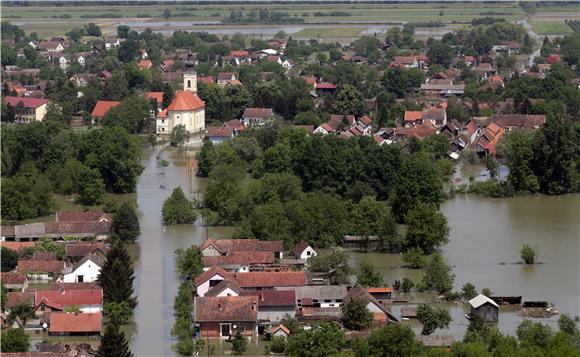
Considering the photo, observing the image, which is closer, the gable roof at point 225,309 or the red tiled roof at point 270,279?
the gable roof at point 225,309

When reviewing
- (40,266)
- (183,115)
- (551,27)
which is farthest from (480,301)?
(551,27)

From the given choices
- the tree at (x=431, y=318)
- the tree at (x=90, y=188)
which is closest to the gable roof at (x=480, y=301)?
the tree at (x=431, y=318)

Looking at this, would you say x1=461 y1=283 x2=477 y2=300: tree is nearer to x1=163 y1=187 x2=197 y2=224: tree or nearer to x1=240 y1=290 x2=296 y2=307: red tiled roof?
x1=240 y1=290 x2=296 y2=307: red tiled roof

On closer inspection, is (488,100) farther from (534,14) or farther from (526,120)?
(534,14)

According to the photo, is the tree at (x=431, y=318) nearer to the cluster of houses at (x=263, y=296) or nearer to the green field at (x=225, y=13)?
the cluster of houses at (x=263, y=296)

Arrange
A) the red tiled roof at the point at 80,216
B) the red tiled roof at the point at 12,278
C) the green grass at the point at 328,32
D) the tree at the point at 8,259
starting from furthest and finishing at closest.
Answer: the green grass at the point at 328,32 < the red tiled roof at the point at 80,216 < the tree at the point at 8,259 < the red tiled roof at the point at 12,278

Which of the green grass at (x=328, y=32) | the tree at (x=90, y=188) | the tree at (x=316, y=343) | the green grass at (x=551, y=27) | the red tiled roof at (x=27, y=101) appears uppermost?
the tree at (x=316, y=343)

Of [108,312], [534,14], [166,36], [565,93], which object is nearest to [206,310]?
[108,312]

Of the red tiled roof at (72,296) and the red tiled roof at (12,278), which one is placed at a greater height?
the red tiled roof at (72,296)

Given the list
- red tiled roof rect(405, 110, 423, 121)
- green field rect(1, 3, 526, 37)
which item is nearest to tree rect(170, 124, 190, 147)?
red tiled roof rect(405, 110, 423, 121)
